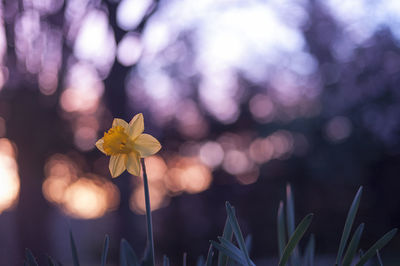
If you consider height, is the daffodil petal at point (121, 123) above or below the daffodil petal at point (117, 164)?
above

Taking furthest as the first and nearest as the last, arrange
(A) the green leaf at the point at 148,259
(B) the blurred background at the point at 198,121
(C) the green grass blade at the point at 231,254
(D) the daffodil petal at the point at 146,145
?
(B) the blurred background at the point at 198,121
(D) the daffodil petal at the point at 146,145
(C) the green grass blade at the point at 231,254
(A) the green leaf at the point at 148,259

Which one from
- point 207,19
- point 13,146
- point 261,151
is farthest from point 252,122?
point 13,146

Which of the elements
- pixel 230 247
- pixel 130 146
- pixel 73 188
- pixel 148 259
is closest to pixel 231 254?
pixel 230 247

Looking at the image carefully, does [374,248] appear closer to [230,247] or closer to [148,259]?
[230,247]

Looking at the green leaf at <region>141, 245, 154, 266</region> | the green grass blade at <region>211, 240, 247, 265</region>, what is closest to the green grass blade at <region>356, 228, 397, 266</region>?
the green grass blade at <region>211, 240, 247, 265</region>

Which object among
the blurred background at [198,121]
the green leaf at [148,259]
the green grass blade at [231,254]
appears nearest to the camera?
the green leaf at [148,259]

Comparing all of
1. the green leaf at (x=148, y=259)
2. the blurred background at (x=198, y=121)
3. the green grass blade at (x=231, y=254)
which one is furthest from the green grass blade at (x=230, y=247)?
the blurred background at (x=198, y=121)

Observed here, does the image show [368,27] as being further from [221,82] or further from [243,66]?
→ [221,82]

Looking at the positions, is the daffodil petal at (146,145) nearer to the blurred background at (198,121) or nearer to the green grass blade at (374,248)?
the green grass blade at (374,248)

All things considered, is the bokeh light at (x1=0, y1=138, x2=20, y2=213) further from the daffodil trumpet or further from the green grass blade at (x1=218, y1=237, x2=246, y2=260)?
the green grass blade at (x1=218, y1=237, x2=246, y2=260)
